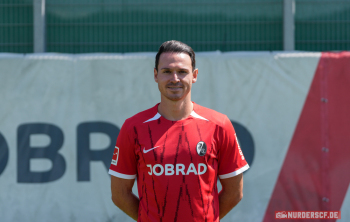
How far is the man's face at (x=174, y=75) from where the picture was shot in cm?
208

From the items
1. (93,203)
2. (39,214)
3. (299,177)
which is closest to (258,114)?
(299,177)

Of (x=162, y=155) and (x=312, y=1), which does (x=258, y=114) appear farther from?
(x=162, y=155)

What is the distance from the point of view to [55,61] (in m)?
4.78

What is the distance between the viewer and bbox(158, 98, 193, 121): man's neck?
86.4 inches

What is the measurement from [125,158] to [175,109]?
16.3 inches

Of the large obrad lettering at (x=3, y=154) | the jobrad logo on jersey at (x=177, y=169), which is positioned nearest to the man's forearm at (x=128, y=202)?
the jobrad logo on jersey at (x=177, y=169)

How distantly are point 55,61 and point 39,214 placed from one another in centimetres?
196

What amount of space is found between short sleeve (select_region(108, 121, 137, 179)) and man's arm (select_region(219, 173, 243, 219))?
57 cm

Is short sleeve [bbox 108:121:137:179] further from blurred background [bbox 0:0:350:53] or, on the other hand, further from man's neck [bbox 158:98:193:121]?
blurred background [bbox 0:0:350:53]

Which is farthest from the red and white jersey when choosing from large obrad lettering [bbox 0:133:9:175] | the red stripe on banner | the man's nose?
large obrad lettering [bbox 0:133:9:175]

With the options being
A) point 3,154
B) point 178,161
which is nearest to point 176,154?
point 178,161

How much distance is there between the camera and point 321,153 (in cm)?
459

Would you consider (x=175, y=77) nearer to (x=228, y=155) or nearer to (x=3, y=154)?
(x=228, y=155)

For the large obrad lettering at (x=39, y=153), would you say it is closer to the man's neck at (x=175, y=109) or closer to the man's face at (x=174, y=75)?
Answer: the man's neck at (x=175, y=109)
